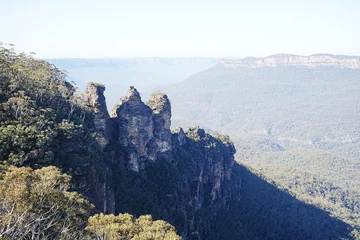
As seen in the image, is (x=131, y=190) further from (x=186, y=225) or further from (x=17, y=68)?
(x=17, y=68)

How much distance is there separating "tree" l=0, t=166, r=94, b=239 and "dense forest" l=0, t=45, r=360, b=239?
0.22 feet

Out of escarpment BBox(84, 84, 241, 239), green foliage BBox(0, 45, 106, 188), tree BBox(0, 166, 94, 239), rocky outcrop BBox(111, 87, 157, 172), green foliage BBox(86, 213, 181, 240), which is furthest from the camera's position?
rocky outcrop BBox(111, 87, 157, 172)

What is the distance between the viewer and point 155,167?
2100 inches

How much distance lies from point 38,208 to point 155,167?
108 ft

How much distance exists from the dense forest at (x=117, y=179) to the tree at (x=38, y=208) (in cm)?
7

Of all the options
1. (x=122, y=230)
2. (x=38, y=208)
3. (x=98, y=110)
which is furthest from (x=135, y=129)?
(x=38, y=208)

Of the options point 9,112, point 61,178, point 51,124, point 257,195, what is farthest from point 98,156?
point 257,195

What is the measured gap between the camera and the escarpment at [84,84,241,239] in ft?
148

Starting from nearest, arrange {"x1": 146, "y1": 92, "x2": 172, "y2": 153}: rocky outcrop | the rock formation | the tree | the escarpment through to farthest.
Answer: the tree < the rock formation < the escarpment < {"x1": 146, "y1": 92, "x2": 172, "y2": 153}: rocky outcrop

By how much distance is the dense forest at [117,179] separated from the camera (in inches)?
869

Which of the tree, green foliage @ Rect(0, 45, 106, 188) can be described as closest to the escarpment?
green foliage @ Rect(0, 45, 106, 188)

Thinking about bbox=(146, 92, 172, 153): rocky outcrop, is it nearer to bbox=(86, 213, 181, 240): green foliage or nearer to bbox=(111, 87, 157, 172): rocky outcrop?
bbox=(111, 87, 157, 172): rocky outcrop

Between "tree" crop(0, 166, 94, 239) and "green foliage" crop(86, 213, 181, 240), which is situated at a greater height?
"tree" crop(0, 166, 94, 239)

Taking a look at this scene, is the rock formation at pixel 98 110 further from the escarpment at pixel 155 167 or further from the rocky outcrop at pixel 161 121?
the rocky outcrop at pixel 161 121
